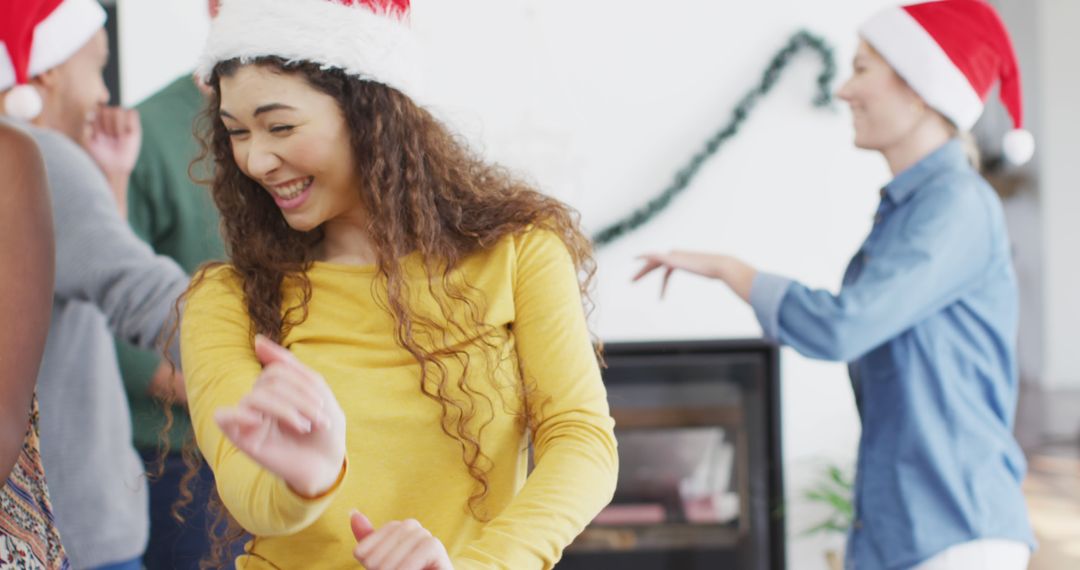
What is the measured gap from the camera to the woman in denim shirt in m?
2.06

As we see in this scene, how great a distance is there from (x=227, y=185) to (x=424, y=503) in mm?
439

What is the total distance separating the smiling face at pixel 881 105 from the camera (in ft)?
7.58

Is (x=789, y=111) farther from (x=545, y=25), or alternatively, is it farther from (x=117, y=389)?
(x=117, y=389)

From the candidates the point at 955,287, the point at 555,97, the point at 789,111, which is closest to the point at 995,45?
the point at 955,287

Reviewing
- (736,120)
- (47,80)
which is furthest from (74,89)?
(736,120)

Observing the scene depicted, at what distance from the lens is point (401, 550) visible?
1006mm

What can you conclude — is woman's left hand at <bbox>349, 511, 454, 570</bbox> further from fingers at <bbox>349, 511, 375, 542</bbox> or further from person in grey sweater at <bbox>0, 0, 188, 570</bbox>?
person in grey sweater at <bbox>0, 0, 188, 570</bbox>

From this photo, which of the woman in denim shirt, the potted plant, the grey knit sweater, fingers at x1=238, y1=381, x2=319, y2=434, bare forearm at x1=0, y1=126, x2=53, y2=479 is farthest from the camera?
the potted plant

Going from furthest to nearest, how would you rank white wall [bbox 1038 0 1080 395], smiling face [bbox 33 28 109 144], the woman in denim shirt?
1. white wall [bbox 1038 0 1080 395]
2. smiling face [bbox 33 28 109 144]
3. the woman in denim shirt

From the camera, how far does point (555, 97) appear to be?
3.64m

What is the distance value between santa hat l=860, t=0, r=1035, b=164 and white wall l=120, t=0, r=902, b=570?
3.94ft

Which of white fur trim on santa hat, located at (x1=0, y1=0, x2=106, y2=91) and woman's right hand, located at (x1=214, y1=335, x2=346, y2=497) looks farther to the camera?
white fur trim on santa hat, located at (x1=0, y1=0, x2=106, y2=91)

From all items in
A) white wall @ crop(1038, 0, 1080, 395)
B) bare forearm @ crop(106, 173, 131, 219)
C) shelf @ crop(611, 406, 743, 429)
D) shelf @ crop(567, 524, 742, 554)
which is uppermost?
bare forearm @ crop(106, 173, 131, 219)

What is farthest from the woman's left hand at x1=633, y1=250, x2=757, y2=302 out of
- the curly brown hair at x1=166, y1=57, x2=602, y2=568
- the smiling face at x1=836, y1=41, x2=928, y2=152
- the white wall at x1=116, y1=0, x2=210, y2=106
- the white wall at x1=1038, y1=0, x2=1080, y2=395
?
the white wall at x1=1038, y1=0, x2=1080, y2=395
